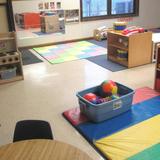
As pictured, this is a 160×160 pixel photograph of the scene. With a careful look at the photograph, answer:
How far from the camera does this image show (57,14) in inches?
225

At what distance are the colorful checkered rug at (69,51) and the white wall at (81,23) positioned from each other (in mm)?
242

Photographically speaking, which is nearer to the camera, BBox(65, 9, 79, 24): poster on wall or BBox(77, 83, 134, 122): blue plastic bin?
BBox(77, 83, 134, 122): blue plastic bin

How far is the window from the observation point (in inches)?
246

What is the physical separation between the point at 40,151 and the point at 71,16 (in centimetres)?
506

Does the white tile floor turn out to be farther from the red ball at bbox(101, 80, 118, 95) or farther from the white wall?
the white wall

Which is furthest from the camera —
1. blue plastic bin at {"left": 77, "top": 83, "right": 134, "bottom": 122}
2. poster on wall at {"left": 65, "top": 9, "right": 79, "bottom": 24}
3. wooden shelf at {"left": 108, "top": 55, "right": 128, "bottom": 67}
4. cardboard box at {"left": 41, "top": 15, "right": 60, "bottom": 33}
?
poster on wall at {"left": 65, "top": 9, "right": 79, "bottom": 24}

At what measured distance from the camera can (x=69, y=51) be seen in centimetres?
530

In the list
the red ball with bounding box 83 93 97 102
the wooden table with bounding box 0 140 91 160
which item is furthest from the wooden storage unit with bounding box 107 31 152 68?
the wooden table with bounding box 0 140 91 160

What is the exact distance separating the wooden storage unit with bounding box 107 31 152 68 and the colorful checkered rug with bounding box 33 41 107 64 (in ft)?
2.50

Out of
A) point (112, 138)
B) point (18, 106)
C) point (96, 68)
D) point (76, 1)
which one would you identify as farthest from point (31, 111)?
point (76, 1)

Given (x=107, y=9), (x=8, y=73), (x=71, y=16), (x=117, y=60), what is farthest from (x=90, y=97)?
(x=107, y=9)

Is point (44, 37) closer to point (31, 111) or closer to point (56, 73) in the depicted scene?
point (56, 73)

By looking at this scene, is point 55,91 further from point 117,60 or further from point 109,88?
point 117,60

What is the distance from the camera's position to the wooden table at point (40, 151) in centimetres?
122
